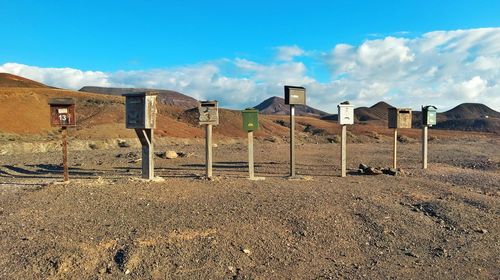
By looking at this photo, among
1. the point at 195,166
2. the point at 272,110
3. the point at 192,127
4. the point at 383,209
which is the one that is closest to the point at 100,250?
the point at 383,209

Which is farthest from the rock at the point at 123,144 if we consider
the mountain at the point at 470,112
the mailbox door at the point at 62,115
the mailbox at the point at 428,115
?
the mountain at the point at 470,112

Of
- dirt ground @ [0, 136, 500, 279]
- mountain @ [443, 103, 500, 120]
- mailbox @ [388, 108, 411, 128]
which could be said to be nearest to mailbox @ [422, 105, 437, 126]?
mailbox @ [388, 108, 411, 128]

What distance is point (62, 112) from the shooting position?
1215cm

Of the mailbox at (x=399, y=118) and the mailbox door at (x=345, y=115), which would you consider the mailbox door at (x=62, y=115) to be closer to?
the mailbox door at (x=345, y=115)

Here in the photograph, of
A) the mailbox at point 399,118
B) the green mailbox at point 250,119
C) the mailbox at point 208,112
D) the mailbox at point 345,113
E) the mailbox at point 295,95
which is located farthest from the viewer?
the mailbox at point 399,118

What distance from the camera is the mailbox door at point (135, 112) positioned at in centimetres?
1135

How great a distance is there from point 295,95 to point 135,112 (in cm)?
468

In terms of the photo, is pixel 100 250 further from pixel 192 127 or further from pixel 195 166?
pixel 192 127

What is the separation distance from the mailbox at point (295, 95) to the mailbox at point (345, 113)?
125cm

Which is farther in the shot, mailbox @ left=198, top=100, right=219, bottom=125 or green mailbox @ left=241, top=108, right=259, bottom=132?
green mailbox @ left=241, top=108, right=259, bottom=132

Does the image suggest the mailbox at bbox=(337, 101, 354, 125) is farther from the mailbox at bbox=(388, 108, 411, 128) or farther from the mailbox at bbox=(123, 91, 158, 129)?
the mailbox at bbox=(123, 91, 158, 129)

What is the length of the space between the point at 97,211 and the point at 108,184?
2971 mm

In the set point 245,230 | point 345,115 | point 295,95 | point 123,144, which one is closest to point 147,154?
point 295,95

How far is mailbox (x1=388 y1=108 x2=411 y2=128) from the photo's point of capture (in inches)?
632
